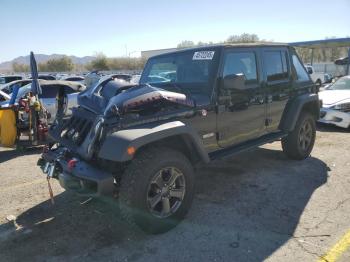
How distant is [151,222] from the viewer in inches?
138

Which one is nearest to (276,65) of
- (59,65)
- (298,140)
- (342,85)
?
(298,140)

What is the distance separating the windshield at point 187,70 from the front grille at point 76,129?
1.30 metres

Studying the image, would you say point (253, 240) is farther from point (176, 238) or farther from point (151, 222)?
point (151, 222)

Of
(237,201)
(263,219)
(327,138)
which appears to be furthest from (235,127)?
(327,138)

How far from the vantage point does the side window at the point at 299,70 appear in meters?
5.88

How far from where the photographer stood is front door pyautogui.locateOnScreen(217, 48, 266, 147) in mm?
4430

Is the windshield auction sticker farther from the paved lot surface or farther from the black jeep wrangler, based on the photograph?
the paved lot surface

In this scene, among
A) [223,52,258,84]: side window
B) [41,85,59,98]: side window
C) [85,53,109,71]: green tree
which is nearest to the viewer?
[223,52,258,84]: side window

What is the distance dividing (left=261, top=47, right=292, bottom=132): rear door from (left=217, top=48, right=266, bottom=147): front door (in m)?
0.19

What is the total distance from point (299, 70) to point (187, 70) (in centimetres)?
240

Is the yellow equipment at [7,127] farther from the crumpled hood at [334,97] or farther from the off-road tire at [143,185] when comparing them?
the crumpled hood at [334,97]

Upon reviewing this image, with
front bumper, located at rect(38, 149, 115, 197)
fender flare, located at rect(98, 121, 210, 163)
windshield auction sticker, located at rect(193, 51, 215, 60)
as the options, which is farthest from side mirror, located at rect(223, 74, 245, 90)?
front bumper, located at rect(38, 149, 115, 197)

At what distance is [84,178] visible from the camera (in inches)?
132

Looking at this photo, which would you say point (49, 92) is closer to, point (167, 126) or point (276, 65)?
point (276, 65)
